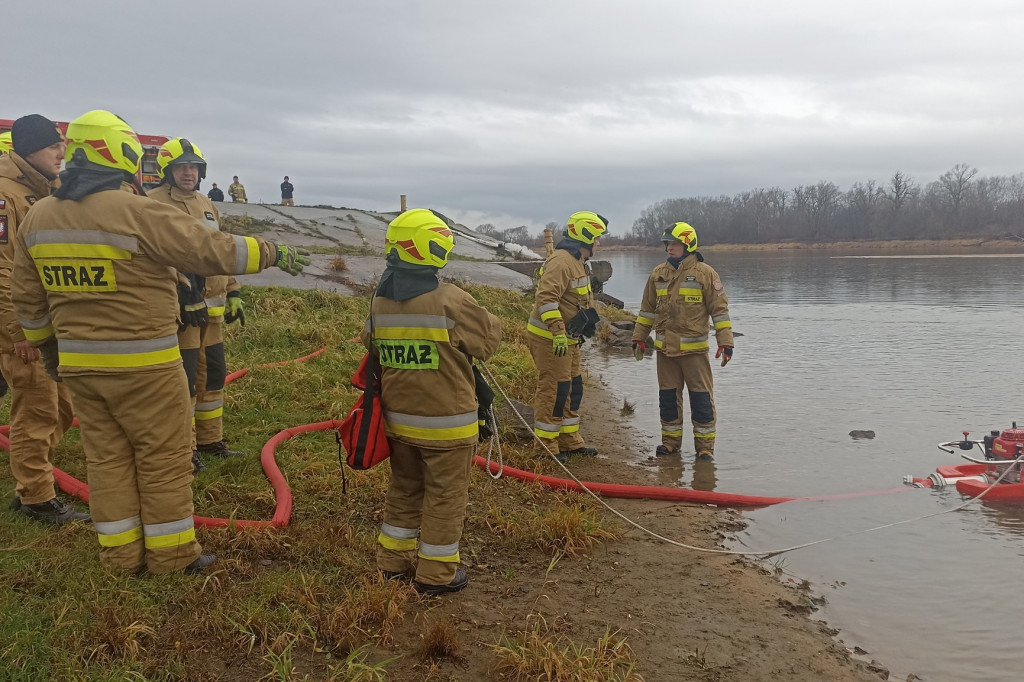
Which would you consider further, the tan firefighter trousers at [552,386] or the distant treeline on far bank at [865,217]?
the distant treeline on far bank at [865,217]

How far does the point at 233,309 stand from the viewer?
592cm

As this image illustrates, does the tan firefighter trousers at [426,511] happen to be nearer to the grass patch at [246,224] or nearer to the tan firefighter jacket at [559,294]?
the tan firefighter jacket at [559,294]

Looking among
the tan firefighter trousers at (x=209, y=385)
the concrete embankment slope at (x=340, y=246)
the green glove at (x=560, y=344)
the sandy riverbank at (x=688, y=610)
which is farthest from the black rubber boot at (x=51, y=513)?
the concrete embankment slope at (x=340, y=246)

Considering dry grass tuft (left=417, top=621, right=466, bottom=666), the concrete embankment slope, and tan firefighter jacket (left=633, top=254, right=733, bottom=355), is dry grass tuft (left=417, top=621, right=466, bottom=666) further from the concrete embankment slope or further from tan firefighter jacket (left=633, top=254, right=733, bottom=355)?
the concrete embankment slope

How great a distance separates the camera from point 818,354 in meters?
13.6

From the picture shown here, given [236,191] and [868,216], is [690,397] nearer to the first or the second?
[236,191]

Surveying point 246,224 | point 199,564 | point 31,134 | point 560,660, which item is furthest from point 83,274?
point 246,224

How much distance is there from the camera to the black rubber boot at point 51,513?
4.50 metres

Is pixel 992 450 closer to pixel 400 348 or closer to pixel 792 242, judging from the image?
pixel 400 348

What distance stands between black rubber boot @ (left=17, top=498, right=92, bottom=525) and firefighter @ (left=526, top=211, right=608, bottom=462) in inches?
149

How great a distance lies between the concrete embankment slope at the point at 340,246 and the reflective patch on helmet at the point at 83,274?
8183 millimetres

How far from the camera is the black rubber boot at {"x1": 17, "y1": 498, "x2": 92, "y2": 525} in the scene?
14.8 feet

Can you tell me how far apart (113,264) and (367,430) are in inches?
57.4

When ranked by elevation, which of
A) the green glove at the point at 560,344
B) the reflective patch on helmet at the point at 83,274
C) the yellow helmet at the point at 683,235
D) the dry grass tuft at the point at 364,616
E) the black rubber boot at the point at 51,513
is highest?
the yellow helmet at the point at 683,235
